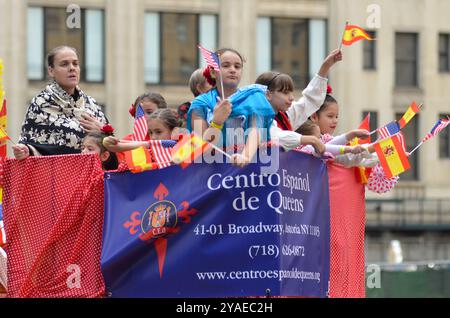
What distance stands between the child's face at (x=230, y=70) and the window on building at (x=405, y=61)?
40766 mm

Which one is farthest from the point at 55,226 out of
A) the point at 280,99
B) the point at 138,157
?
the point at 280,99

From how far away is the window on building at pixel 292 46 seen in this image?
153 feet

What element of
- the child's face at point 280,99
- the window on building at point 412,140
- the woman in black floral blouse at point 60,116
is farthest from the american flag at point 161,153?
the window on building at point 412,140

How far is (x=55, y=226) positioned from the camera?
8.58 metres

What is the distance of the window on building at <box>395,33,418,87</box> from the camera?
49.1 meters

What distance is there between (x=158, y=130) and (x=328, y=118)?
4.56 ft

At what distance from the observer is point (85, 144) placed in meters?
9.40

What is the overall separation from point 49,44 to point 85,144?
1366 inches

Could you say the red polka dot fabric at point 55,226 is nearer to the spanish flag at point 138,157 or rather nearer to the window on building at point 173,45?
the spanish flag at point 138,157

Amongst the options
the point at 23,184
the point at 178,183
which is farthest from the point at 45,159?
the point at 178,183

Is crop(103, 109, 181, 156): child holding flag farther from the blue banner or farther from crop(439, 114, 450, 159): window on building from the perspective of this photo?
crop(439, 114, 450, 159): window on building

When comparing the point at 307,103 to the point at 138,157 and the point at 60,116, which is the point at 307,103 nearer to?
the point at 138,157

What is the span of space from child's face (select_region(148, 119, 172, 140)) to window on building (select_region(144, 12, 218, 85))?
35.6 m

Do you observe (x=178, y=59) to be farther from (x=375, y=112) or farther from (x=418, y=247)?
(x=418, y=247)
